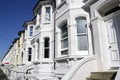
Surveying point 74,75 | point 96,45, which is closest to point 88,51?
point 96,45

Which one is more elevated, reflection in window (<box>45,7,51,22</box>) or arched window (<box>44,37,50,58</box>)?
reflection in window (<box>45,7,51,22</box>)

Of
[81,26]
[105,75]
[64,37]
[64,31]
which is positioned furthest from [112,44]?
[64,31]

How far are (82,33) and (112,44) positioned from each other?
2633mm

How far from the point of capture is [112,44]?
5961mm

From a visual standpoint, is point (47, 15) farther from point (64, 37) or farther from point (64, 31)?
point (64, 37)

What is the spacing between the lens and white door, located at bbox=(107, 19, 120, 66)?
571 cm

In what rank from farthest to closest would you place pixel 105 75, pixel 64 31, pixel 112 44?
pixel 64 31, pixel 112 44, pixel 105 75

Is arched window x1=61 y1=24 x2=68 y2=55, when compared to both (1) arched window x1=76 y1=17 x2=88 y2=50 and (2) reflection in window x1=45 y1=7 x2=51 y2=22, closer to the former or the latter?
(1) arched window x1=76 y1=17 x2=88 y2=50

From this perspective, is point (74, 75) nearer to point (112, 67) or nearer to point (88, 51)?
point (112, 67)

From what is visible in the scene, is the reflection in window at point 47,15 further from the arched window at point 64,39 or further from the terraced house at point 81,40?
the arched window at point 64,39

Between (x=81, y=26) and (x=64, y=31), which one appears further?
(x=64, y=31)

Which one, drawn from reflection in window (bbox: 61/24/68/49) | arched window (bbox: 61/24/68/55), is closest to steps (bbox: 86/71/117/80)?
arched window (bbox: 61/24/68/55)

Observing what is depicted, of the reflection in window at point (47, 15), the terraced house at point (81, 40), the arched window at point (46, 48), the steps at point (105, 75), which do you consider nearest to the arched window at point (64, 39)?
the terraced house at point (81, 40)

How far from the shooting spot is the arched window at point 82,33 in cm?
822
